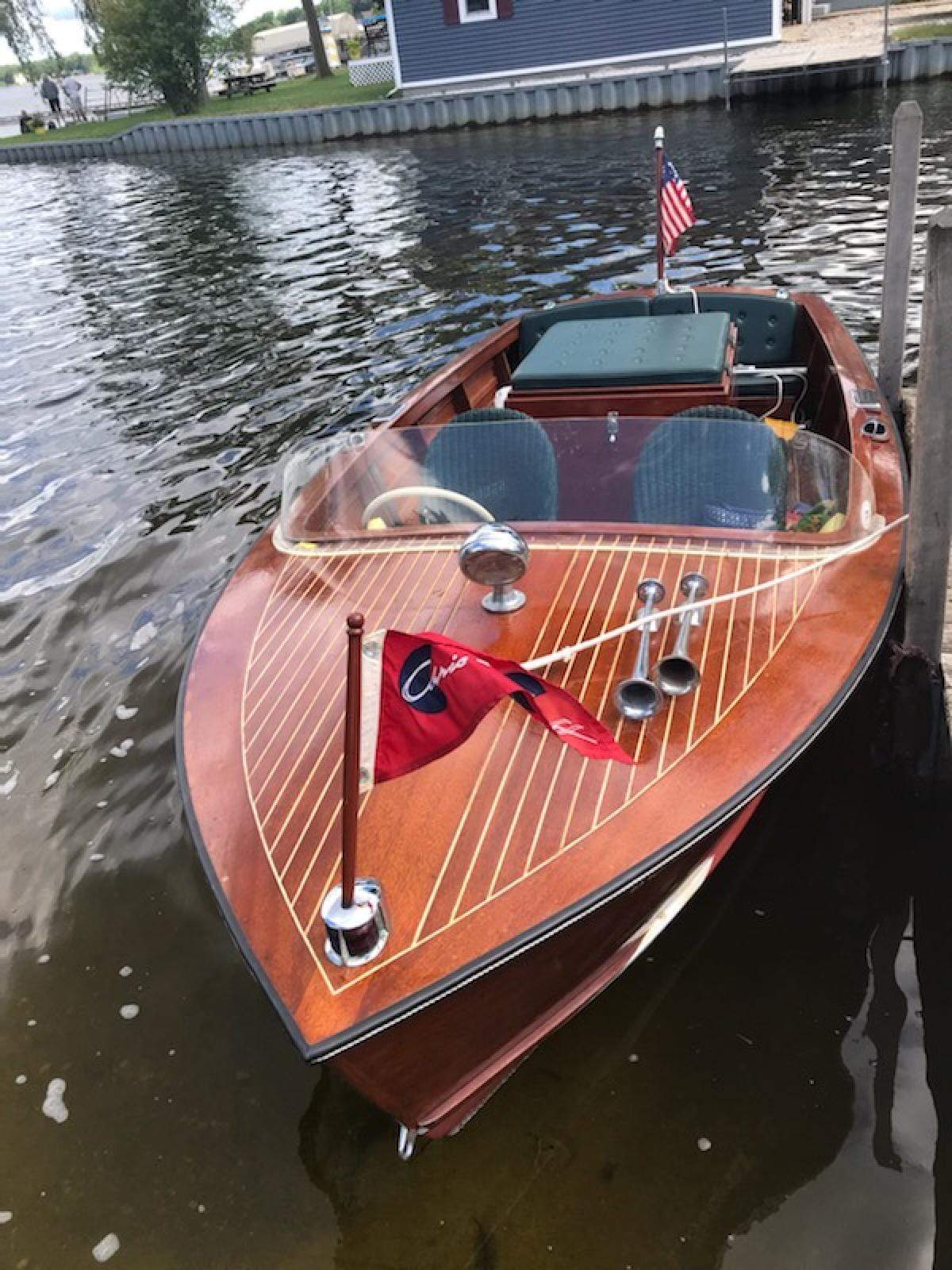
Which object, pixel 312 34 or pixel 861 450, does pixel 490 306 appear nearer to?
pixel 861 450

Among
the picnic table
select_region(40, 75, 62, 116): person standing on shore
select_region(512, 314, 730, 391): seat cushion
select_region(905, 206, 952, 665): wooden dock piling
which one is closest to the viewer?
select_region(905, 206, 952, 665): wooden dock piling

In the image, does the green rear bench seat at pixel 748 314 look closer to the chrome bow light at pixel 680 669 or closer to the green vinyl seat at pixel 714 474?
the green vinyl seat at pixel 714 474

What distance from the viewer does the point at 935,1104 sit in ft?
9.91

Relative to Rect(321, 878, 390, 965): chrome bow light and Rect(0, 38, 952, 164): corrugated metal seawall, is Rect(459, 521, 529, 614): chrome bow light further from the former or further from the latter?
Rect(0, 38, 952, 164): corrugated metal seawall

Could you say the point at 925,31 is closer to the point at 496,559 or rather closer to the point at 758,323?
the point at 758,323

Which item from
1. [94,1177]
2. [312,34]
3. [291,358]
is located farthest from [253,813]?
[312,34]

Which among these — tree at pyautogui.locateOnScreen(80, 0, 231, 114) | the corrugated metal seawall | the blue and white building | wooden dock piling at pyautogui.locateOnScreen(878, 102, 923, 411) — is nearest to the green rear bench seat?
wooden dock piling at pyautogui.locateOnScreen(878, 102, 923, 411)

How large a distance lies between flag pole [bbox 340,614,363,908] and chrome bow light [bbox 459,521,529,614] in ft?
3.91

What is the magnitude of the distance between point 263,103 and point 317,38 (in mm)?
3174

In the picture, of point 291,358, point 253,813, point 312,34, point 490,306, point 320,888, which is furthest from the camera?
point 312,34

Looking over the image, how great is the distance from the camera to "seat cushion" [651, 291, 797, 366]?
644 cm

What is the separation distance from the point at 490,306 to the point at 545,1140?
9870 millimetres

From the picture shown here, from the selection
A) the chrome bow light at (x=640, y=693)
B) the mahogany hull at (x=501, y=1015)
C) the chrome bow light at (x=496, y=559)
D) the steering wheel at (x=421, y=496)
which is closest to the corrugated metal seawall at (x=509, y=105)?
the steering wheel at (x=421, y=496)

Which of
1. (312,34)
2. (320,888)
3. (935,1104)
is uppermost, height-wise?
(312,34)
